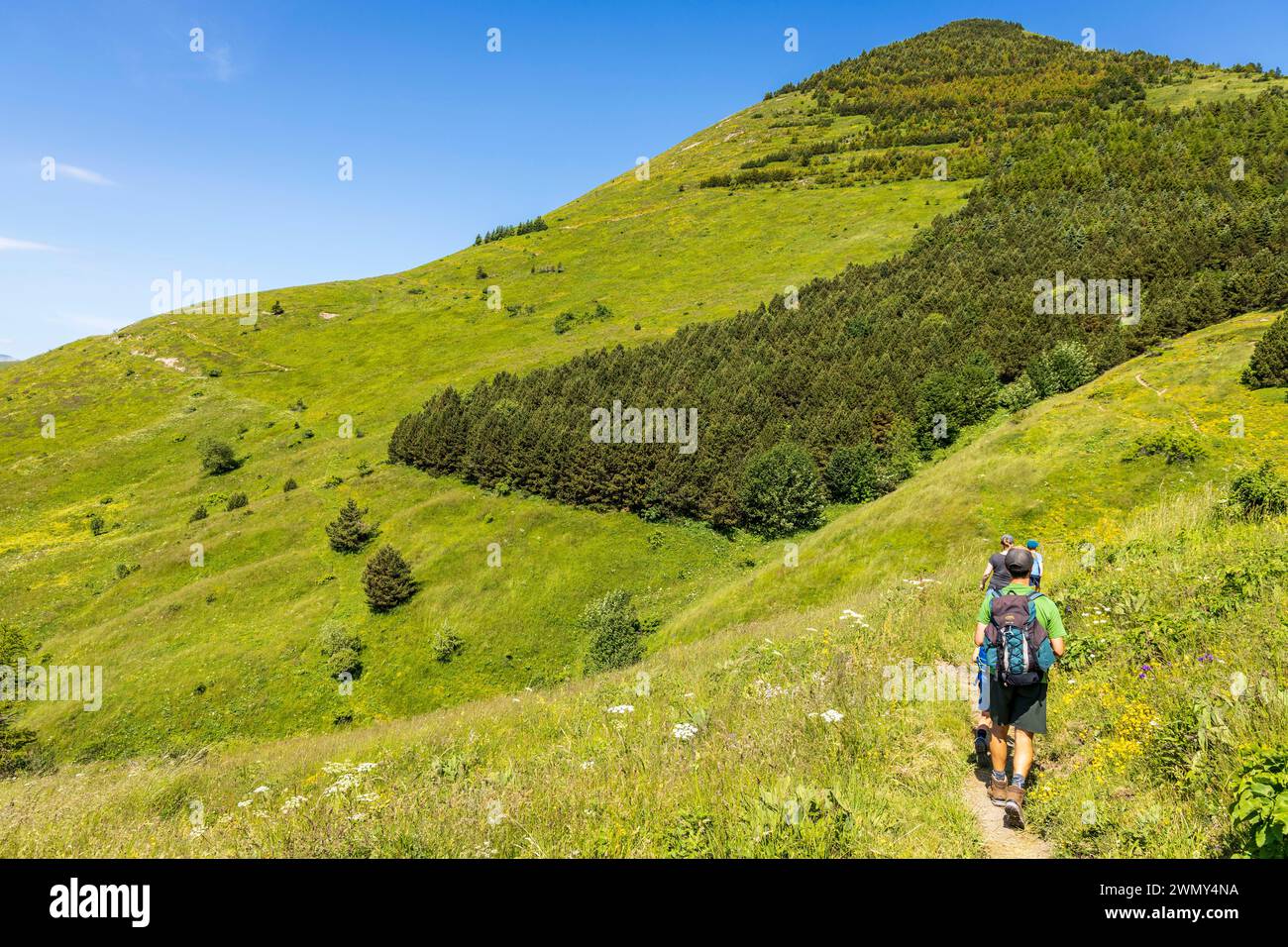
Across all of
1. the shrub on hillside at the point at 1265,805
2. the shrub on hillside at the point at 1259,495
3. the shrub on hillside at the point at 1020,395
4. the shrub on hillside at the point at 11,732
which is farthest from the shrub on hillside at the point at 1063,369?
the shrub on hillside at the point at 11,732

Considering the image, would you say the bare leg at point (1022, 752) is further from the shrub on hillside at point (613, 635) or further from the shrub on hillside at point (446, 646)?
the shrub on hillside at point (446, 646)

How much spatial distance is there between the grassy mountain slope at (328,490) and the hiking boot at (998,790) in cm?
3214

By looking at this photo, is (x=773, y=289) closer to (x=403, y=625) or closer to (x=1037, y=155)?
(x=1037, y=155)

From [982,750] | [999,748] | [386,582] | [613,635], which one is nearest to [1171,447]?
[982,750]

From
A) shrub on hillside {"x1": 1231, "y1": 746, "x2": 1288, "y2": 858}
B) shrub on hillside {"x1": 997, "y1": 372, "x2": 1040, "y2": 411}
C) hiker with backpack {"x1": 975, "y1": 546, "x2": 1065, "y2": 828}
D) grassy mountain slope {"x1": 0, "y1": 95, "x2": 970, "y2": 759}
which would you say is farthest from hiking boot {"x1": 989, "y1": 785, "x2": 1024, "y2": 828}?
shrub on hillside {"x1": 997, "y1": 372, "x2": 1040, "y2": 411}

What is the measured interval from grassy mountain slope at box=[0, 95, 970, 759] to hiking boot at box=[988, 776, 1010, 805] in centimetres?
3214

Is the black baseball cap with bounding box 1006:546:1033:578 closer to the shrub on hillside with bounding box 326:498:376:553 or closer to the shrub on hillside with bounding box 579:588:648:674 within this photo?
the shrub on hillside with bounding box 579:588:648:674

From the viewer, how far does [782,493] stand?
45.3m

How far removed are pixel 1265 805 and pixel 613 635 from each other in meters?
33.1

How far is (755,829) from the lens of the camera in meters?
5.08

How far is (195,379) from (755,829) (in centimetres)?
12795

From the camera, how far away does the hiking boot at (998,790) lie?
6.16 meters

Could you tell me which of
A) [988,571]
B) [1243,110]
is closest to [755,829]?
[988,571]

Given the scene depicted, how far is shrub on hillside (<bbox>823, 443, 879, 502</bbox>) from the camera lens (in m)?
47.0
